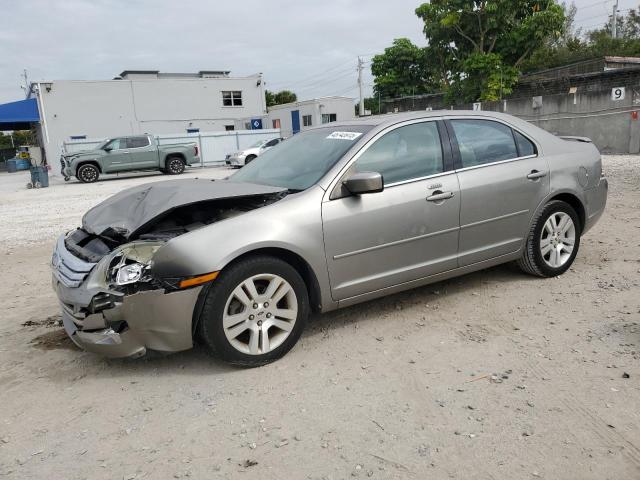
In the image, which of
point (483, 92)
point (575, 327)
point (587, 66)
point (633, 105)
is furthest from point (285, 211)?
point (587, 66)

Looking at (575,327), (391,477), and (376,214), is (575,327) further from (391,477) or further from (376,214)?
(391,477)

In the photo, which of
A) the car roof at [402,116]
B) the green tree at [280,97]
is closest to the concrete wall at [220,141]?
the car roof at [402,116]

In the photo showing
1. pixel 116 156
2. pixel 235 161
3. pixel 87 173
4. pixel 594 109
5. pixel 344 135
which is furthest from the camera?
pixel 235 161

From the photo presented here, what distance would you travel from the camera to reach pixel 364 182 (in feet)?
11.9

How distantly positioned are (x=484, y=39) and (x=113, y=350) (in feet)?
102

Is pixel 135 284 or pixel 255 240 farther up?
pixel 255 240

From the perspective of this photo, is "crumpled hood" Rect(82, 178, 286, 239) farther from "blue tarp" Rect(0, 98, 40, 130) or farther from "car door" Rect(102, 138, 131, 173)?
"blue tarp" Rect(0, 98, 40, 130)

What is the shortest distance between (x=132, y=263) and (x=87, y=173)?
63.0 feet

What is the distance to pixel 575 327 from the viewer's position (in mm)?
3859

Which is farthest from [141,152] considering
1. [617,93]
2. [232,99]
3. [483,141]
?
[232,99]

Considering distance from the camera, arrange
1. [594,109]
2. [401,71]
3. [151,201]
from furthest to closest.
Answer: [401,71] < [594,109] < [151,201]

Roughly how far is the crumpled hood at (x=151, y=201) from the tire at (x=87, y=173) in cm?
1799

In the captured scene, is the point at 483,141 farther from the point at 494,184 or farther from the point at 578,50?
the point at 578,50

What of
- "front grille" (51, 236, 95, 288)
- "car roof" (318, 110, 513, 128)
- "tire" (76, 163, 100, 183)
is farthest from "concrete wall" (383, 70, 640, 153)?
"front grille" (51, 236, 95, 288)
